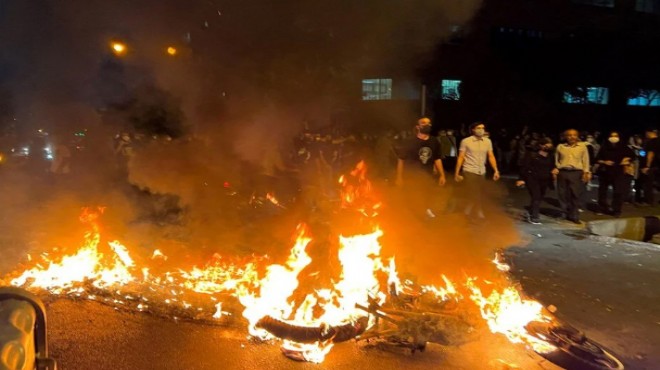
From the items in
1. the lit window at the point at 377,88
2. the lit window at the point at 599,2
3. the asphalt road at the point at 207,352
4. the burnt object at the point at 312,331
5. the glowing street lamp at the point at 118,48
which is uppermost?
the lit window at the point at 599,2

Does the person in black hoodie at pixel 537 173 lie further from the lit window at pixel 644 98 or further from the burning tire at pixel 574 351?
the lit window at pixel 644 98

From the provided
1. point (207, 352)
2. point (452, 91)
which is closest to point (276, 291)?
point (207, 352)

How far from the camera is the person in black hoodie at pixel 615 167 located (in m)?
7.65

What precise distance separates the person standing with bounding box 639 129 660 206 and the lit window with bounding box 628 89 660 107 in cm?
1414

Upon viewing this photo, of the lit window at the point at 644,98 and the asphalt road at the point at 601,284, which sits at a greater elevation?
the lit window at the point at 644,98

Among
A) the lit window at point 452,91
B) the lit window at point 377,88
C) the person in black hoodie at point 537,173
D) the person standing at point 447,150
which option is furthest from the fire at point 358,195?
the lit window at point 452,91

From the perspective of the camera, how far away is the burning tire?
10.1 feet

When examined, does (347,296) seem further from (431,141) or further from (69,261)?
(431,141)

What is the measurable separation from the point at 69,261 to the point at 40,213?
3620 mm

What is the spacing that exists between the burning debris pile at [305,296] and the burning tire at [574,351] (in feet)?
0.18

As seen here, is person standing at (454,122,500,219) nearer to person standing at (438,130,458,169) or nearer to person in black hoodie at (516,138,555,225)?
person in black hoodie at (516,138,555,225)

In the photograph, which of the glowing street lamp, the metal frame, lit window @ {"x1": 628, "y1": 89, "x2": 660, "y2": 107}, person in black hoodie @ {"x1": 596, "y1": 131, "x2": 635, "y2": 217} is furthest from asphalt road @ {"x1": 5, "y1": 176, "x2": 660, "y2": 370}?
lit window @ {"x1": 628, "y1": 89, "x2": 660, "y2": 107}

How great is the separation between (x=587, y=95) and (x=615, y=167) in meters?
13.9

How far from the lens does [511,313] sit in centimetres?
368
